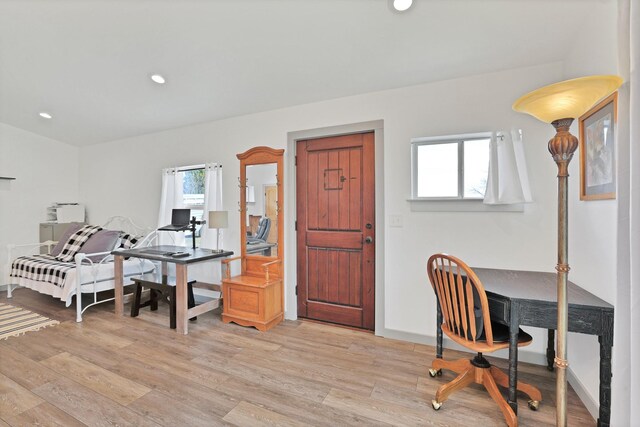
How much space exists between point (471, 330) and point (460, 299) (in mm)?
186

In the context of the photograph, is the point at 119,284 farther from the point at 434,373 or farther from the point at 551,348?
the point at 551,348

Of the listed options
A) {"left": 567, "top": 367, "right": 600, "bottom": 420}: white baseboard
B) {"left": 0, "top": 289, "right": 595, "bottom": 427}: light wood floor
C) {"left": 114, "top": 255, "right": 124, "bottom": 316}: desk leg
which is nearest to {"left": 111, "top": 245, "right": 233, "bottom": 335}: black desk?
{"left": 114, "top": 255, "right": 124, "bottom": 316}: desk leg

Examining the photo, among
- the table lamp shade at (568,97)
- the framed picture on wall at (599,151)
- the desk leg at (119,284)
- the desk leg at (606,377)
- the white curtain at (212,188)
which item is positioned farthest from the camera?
the white curtain at (212,188)

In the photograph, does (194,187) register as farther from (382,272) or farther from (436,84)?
→ (436,84)

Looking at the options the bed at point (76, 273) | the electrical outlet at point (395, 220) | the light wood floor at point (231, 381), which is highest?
the electrical outlet at point (395, 220)

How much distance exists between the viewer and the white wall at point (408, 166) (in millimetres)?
2281

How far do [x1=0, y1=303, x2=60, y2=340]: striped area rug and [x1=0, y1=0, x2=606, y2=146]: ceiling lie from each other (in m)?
2.69

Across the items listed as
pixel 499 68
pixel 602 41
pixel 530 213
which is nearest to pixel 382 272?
pixel 530 213

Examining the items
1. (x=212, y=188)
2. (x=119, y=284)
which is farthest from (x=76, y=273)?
(x=212, y=188)

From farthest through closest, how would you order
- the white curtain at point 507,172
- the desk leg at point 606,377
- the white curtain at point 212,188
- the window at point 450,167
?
the white curtain at point 212,188 < the window at point 450,167 < the white curtain at point 507,172 < the desk leg at point 606,377

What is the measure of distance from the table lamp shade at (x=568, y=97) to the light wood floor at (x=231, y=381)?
175 cm

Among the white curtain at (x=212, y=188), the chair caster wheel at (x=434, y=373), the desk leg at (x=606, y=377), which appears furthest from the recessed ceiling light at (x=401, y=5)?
the white curtain at (x=212, y=188)

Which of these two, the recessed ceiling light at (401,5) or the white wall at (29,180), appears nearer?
the recessed ceiling light at (401,5)

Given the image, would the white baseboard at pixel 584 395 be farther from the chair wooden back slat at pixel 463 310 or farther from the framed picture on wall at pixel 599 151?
the framed picture on wall at pixel 599 151
